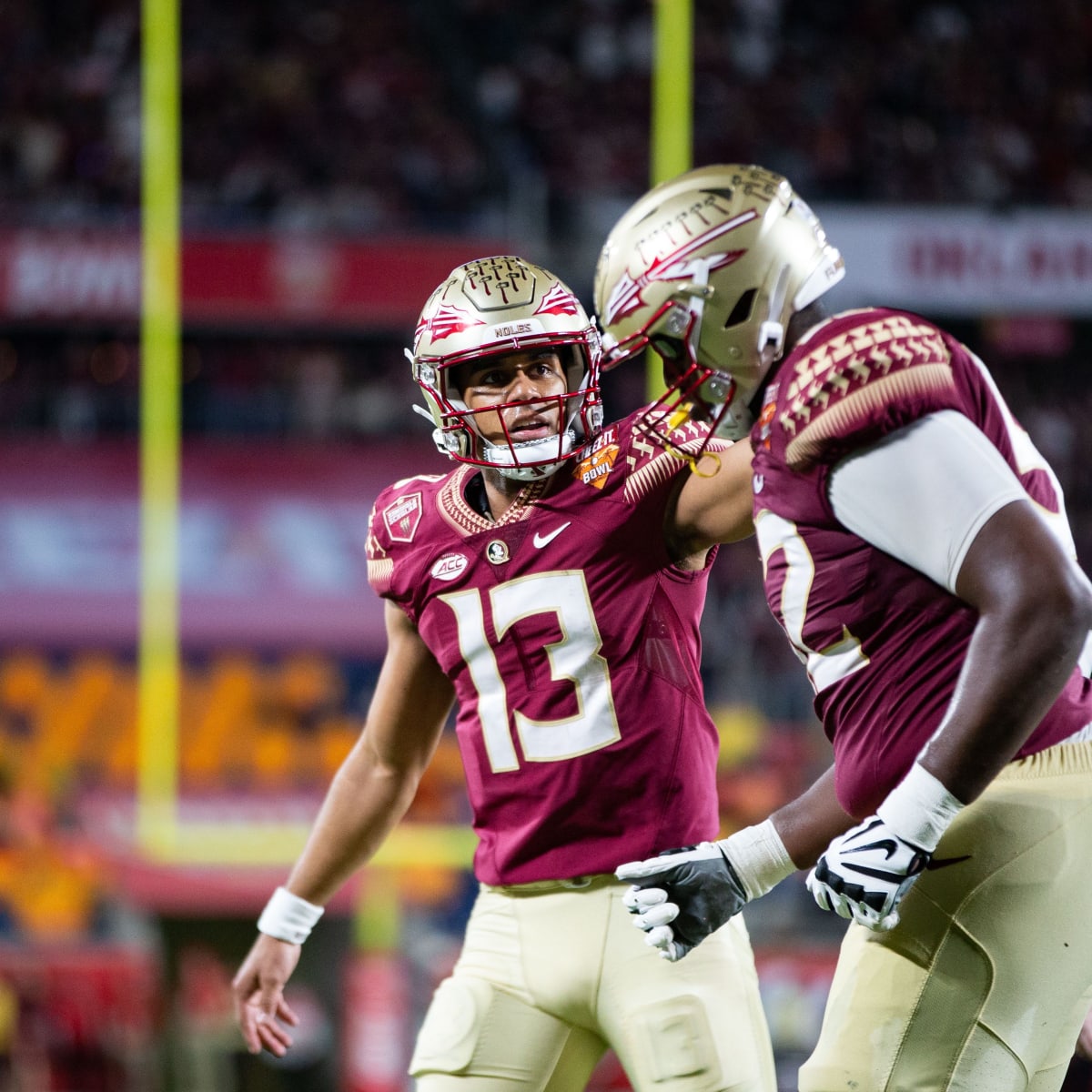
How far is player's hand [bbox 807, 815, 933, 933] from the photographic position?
5.25ft

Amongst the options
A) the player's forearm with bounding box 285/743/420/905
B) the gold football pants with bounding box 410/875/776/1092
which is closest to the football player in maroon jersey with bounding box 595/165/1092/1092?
the gold football pants with bounding box 410/875/776/1092

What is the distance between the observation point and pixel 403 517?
7.88 ft

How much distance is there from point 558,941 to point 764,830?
17.0 inches

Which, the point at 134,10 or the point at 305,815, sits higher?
the point at 134,10

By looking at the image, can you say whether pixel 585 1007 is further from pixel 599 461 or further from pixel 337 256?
pixel 337 256

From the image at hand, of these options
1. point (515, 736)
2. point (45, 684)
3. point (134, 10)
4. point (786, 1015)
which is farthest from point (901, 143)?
point (515, 736)

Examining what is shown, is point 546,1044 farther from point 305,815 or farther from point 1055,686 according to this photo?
point 305,815

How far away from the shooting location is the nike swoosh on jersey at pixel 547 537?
7.47ft

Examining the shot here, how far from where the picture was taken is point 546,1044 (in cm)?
220

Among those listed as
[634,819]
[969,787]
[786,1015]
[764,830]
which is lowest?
[786,1015]

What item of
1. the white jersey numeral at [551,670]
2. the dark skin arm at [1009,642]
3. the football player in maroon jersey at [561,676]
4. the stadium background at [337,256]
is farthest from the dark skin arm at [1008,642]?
the stadium background at [337,256]

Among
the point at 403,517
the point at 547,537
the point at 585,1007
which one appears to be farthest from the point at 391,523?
the point at 585,1007

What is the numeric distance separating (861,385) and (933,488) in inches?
4.8

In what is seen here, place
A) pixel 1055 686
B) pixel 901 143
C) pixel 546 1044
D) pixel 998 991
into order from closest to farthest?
pixel 1055 686 < pixel 998 991 < pixel 546 1044 < pixel 901 143
